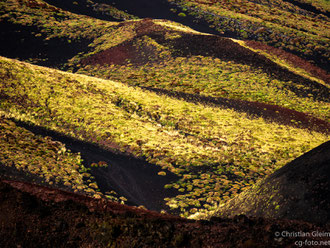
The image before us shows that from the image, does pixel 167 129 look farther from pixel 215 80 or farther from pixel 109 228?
pixel 109 228

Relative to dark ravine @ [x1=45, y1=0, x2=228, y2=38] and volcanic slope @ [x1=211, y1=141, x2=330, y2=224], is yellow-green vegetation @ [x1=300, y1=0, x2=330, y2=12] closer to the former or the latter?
dark ravine @ [x1=45, y1=0, x2=228, y2=38]

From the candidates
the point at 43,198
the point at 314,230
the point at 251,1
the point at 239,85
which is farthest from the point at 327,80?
the point at 251,1

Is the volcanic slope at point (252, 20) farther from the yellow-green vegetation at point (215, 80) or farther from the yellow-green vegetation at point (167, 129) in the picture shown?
the yellow-green vegetation at point (167, 129)

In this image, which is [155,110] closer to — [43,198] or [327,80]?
[43,198]

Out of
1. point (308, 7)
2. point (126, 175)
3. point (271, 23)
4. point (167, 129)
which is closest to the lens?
point (126, 175)

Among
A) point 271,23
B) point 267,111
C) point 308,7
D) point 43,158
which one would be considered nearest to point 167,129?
point 43,158

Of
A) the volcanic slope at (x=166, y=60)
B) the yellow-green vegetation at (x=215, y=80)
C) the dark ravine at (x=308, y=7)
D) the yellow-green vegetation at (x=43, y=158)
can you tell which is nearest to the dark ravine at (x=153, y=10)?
the volcanic slope at (x=166, y=60)
